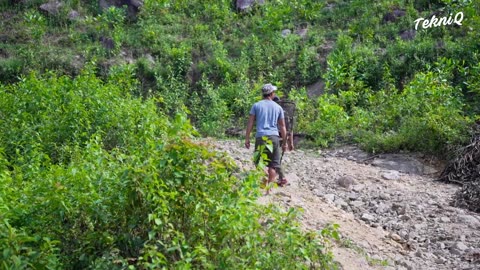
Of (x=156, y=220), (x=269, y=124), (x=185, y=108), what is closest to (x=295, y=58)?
(x=269, y=124)

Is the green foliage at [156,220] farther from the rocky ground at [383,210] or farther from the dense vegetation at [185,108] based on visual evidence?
the rocky ground at [383,210]

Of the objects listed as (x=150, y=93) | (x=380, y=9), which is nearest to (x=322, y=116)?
(x=150, y=93)

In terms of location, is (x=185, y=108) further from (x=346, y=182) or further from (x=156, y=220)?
(x=346, y=182)

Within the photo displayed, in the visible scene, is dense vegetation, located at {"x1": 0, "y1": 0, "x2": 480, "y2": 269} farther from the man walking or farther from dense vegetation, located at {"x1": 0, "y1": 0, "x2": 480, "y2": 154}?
the man walking

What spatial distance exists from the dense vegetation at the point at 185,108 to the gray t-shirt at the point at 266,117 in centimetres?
115

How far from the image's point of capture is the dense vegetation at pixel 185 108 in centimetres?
476

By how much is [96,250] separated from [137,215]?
0.38 metres

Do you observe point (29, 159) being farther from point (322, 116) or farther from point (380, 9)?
point (380, 9)

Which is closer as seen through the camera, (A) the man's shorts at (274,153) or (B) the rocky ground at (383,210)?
(B) the rocky ground at (383,210)

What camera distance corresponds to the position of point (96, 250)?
4.80 metres

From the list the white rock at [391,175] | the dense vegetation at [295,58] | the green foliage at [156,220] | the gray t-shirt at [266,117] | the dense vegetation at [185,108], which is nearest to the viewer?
the green foliage at [156,220]

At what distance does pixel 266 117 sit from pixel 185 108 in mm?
1690

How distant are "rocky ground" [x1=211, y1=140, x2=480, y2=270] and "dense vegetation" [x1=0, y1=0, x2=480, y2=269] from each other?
0.89m

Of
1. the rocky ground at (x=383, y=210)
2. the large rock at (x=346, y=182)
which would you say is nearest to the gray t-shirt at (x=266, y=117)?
the rocky ground at (x=383, y=210)
